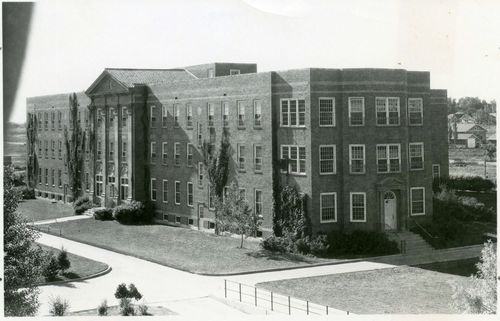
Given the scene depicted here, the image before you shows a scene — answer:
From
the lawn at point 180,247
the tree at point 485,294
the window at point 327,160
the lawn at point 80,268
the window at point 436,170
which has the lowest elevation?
the lawn at point 80,268

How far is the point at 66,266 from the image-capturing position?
3697 centimetres

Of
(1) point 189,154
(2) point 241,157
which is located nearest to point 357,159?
(2) point 241,157

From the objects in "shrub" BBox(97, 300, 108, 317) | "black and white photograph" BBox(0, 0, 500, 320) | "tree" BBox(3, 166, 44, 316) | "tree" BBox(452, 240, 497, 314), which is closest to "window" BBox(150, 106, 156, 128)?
"black and white photograph" BBox(0, 0, 500, 320)

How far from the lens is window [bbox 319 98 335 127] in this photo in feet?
139

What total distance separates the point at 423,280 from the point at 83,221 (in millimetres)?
27969

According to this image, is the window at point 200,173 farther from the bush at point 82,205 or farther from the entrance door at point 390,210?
the entrance door at point 390,210

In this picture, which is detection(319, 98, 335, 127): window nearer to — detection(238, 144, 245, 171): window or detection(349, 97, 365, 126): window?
detection(349, 97, 365, 126): window

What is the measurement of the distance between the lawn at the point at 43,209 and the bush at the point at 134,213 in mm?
5577

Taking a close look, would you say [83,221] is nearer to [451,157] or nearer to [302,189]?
[302,189]

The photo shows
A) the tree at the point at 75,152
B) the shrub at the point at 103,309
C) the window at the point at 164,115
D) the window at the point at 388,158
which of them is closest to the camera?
the shrub at the point at 103,309

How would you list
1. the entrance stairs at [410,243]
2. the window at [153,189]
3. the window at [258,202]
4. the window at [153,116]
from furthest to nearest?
the window at [153,189] → the window at [153,116] → the window at [258,202] → the entrance stairs at [410,243]

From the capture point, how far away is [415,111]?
43594mm

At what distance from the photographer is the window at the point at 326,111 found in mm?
42312

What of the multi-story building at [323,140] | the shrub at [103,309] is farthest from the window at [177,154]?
the shrub at [103,309]
